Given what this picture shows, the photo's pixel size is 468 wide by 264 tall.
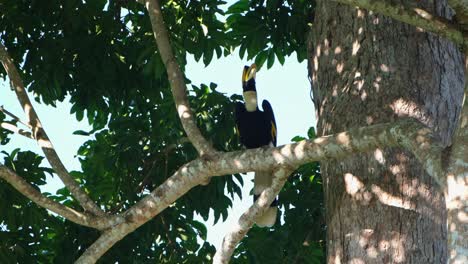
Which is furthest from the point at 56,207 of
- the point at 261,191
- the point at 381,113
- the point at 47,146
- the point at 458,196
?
the point at 458,196

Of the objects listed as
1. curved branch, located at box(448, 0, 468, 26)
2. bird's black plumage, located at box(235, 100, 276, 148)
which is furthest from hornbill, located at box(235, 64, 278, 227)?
curved branch, located at box(448, 0, 468, 26)

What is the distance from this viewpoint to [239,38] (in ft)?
23.3

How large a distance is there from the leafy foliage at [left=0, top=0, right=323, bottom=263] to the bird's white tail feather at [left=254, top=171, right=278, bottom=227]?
73cm

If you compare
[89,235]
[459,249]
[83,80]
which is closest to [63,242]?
[89,235]

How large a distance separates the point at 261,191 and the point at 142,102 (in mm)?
1899

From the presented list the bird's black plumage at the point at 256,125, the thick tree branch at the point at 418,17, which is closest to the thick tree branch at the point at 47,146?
the thick tree branch at the point at 418,17

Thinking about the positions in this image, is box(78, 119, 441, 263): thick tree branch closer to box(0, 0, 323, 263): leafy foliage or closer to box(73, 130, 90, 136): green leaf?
box(0, 0, 323, 263): leafy foliage

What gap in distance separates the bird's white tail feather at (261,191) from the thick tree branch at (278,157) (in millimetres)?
1111

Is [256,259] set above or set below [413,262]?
above

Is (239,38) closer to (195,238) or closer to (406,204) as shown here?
(195,238)

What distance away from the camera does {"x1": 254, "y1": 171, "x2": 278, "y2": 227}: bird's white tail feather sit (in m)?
5.60

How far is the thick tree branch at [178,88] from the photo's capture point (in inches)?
180

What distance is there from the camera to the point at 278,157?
4219 mm

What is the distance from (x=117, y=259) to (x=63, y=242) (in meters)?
0.45
